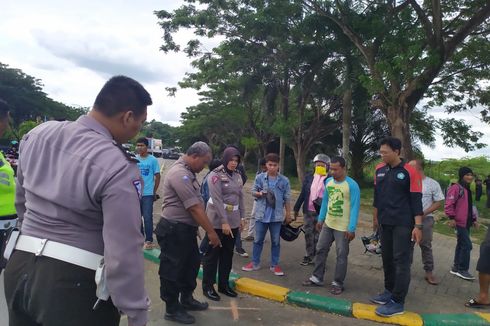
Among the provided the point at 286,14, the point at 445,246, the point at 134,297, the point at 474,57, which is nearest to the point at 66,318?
the point at 134,297

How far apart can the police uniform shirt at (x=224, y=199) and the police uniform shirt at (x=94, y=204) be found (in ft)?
9.48

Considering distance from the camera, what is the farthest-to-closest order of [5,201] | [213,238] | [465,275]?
1. [465,275]
2. [213,238]
3. [5,201]

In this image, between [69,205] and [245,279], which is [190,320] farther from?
[69,205]

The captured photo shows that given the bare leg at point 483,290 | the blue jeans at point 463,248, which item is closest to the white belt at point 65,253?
the bare leg at point 483,290

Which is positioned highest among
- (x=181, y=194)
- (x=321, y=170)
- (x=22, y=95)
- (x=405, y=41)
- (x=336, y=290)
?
(x=22, y=95)

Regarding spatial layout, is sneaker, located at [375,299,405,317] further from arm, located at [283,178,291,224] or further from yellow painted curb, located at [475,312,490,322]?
arm, located at [283,178,291,224]

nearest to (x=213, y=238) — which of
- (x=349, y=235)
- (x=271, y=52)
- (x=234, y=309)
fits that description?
(x=234, y=309)

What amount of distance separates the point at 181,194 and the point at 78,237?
6.98 ft

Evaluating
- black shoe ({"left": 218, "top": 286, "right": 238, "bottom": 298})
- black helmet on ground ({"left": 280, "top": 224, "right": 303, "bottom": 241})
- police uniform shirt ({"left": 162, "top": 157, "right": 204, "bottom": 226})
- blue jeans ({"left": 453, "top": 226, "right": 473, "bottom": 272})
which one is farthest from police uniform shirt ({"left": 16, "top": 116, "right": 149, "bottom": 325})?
blue jeans ({"left": 453, "top": 226, "right": 473, "bottom": 272})

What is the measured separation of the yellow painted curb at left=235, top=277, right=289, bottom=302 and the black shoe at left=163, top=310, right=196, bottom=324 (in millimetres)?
1177

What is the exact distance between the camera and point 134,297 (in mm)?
1679

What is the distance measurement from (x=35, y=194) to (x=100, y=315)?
0.59 metres

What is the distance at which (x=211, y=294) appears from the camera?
15.3 feet

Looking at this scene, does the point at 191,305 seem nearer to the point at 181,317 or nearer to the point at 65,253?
the point at 181,317
